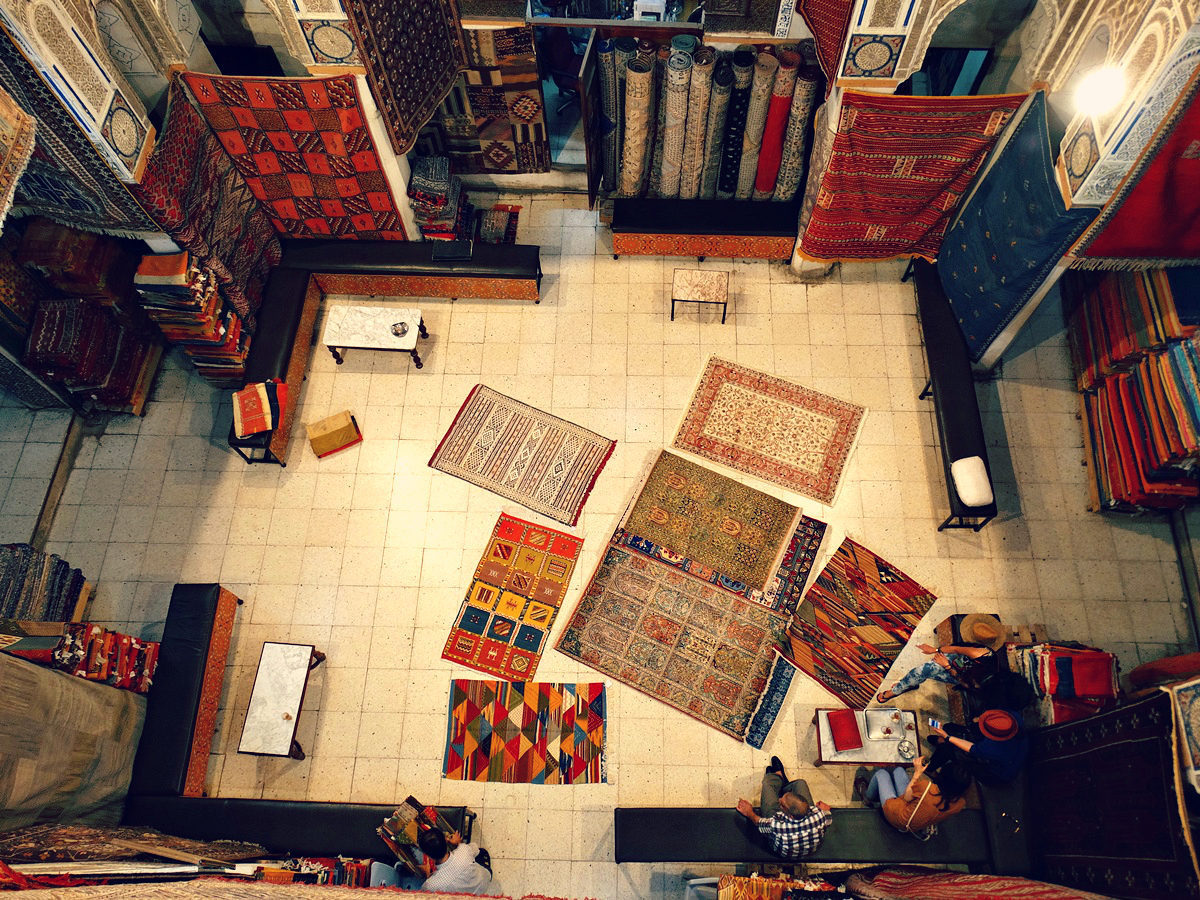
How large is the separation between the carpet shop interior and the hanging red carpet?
0.04 m

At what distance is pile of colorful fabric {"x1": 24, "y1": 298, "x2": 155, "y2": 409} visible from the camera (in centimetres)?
556

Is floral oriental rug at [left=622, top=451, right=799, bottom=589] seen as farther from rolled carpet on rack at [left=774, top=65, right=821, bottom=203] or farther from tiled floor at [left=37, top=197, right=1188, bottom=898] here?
rolled carpet on rack at [left=774, top=65, right=821, bottom=203]

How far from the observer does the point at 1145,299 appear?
17.4 ft

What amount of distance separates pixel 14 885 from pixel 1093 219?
6.36 m

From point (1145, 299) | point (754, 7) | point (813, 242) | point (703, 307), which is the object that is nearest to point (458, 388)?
point (703, 307)

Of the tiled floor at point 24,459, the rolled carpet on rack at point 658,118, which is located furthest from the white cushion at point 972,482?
the tiled floor at point 24,459

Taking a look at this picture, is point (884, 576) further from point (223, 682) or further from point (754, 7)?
point (223, 682)

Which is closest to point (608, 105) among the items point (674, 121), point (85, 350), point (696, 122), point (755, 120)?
point (674, 121)

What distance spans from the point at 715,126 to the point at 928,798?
4.94m

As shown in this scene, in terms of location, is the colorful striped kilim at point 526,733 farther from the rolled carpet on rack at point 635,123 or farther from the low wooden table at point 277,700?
the rolled carpet on rack at point 635,123

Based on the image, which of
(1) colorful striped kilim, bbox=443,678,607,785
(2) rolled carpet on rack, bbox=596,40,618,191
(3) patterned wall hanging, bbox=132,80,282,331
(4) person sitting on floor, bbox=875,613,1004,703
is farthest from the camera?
(2) rolled carpet on rack, bbox=596,40,618,191

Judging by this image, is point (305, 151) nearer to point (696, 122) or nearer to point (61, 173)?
point (61, 173)

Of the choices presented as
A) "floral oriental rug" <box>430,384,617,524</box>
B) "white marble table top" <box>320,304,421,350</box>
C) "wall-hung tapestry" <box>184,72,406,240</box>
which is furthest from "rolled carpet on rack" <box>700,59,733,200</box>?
"white marble table top" <box>320,304,421,350</box>

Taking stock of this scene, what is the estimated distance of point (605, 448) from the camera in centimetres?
604
